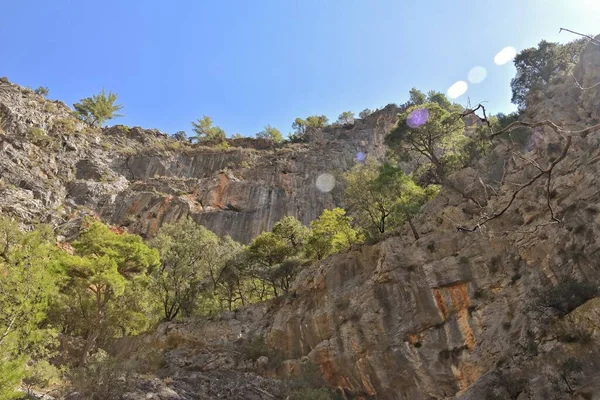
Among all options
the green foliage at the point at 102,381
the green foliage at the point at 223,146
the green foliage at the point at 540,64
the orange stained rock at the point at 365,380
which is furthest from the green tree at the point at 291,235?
the green foliage at the point at 223,146

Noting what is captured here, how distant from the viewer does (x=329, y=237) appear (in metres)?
29.8

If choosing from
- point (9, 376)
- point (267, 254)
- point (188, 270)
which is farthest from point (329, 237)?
point (9, 376)

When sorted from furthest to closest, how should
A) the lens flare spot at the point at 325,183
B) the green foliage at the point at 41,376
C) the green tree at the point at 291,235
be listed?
the lens flare spot at the point at 325,183 < the green tree at the point at 291,235 < the green foliage at the point at 41,376

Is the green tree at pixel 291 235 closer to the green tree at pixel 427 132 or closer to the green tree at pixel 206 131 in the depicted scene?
the green tree at pixel 427 132

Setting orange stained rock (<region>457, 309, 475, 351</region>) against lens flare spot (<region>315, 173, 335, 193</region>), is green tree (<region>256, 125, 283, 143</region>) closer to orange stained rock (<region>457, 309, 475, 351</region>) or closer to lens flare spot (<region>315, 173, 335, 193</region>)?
lens flare spot (<region>315, 173, 335, 193</region>)

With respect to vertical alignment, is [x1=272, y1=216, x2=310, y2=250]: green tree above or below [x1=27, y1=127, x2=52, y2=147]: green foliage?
below

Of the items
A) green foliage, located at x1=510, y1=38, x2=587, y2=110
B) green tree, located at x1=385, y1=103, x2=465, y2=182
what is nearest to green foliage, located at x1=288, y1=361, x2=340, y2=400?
green tree, located at x1=385, y1=103, x2=465, y2=182

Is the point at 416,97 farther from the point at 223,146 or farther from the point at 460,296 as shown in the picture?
the point at 460,296

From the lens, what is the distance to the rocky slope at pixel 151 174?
52.4 metres

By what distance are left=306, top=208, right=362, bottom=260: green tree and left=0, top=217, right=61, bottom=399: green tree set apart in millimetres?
18249

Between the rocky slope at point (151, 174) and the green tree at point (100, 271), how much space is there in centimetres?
2145

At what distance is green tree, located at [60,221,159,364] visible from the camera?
79.0 ft

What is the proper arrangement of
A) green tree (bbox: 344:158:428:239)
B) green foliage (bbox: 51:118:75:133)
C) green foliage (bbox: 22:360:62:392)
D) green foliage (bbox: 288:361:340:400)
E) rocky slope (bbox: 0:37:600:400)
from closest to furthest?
1. rocky slope (bbox: 0:37:600:400)
2. green foliage (bbox: 22:360:62:392)
3. green foliage (bbox: 288:361:340:400)
4. green tree (bbox: 344:158:428:239)
5. green foliage (bbox: 51:118:75:133)

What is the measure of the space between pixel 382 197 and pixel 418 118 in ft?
23.1
